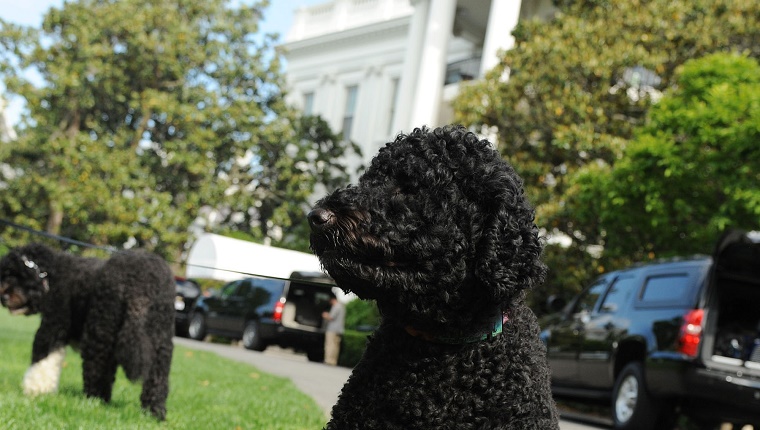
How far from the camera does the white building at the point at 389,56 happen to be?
95.6 feet

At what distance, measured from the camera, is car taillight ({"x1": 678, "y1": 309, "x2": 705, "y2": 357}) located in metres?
10.3

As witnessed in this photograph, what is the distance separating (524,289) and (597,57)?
647 inches

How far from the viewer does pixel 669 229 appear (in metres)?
15.2

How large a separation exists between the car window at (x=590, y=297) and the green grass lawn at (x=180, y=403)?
4.13 metres

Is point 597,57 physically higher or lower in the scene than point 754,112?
higher

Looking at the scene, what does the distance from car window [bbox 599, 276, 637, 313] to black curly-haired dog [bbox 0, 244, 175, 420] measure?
6.56 meters

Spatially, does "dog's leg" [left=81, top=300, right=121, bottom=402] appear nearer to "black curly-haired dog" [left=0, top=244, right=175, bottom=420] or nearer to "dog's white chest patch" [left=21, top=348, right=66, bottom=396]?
"black curly-haired dog" [left=0, top=244, right=175, bottom=420]

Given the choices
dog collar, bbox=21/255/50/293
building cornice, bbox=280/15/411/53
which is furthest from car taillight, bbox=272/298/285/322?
building cornice, bbox=280/15/411/53

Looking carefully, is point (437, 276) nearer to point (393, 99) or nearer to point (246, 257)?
point (246, 257)

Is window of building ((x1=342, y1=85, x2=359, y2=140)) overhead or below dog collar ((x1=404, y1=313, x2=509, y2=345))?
overhead

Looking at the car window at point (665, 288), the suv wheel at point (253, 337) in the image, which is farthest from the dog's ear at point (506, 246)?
the suv wheel at point (253, 337)

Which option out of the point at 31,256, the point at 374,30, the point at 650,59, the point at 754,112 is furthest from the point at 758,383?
the point at 374,30

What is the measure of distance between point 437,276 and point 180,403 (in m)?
5.59

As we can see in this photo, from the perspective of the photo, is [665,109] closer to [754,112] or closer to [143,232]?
[754,112]
